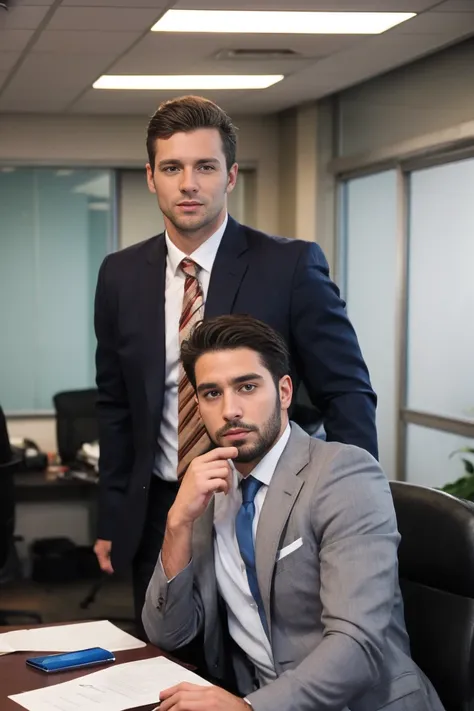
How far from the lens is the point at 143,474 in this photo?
2.45 meters

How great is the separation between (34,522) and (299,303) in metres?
4.73

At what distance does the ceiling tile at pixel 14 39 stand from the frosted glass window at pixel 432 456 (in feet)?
8.39

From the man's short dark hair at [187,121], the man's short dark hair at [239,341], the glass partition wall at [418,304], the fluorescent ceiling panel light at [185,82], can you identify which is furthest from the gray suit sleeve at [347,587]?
the fluorescent ceiling panel light at [185,82]

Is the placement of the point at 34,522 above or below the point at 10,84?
below

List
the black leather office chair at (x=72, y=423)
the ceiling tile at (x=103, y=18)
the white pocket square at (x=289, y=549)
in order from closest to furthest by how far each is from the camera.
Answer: the white pocket square at (x=289, y=549) → the ceiling tile at (x=103, y=18) → the black leather office chair at (x=72, y=423)

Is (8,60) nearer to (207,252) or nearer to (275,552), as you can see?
(207,252)

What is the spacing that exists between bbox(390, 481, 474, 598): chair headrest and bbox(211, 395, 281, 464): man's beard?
0.29m

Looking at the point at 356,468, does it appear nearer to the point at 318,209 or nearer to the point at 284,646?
the point at 284,646

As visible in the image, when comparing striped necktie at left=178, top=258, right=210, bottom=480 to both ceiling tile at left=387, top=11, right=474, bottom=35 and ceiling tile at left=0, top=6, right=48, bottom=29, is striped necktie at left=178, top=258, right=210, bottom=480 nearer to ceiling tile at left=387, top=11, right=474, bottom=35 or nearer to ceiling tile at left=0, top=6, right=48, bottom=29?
ceiling tile at left=0, top=6, right=48, bottom=29

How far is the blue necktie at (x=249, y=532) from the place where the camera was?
1.99 metres

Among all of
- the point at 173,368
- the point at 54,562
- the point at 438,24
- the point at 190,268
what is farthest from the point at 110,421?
the point at 54,562

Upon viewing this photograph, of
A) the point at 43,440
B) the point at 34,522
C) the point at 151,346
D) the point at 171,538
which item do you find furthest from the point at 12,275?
the point at 171,538

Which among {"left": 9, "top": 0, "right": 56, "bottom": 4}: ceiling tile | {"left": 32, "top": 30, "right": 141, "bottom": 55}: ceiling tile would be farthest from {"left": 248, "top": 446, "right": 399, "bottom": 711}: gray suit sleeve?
{"left": 32, "top": 30, "right": 141, "bottom": 55}: ceiling tile

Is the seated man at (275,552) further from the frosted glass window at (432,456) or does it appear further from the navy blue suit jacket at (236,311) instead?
the frosted glass window at (432,456)
